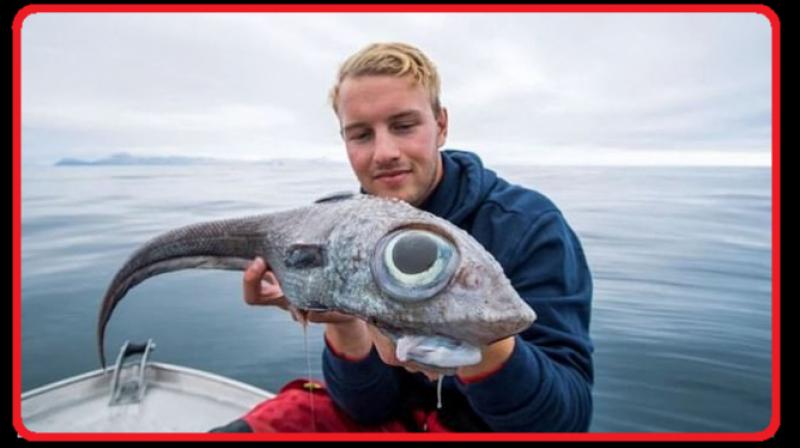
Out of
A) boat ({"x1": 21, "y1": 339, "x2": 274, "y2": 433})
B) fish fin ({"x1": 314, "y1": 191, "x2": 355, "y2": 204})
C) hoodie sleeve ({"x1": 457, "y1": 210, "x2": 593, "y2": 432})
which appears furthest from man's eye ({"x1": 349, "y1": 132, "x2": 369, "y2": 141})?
boat ({"x1": 21, "y1": 339, "x2": 274, "y2": 433})

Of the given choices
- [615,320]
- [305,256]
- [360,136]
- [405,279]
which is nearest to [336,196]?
[305,256]

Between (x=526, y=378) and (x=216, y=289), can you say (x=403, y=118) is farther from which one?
(x=216, y=289)

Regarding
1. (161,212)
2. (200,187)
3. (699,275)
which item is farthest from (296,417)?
(200,187)

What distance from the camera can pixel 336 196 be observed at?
215cm

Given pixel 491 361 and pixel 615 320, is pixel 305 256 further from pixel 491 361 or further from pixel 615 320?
pixel 615 320

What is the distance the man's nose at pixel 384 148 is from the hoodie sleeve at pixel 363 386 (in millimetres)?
959

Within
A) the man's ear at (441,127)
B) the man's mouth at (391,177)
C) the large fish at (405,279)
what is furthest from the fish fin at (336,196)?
the man's ear at (441,127)

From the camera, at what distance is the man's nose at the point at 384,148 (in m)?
2.58

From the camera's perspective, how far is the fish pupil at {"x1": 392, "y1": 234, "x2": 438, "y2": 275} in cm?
152

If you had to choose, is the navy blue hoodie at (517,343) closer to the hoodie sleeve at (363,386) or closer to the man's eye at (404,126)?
the hoodie sleeve at (363,386)

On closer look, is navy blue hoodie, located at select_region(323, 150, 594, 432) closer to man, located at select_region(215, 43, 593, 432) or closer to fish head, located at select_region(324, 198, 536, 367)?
man, located at select_region(215, 43, 593, 432)

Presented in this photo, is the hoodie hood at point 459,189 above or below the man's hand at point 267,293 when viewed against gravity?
above

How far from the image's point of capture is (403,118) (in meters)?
2.64

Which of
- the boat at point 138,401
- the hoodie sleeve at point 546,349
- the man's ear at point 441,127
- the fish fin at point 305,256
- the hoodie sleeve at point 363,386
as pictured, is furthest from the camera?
the boat at point 138,401
